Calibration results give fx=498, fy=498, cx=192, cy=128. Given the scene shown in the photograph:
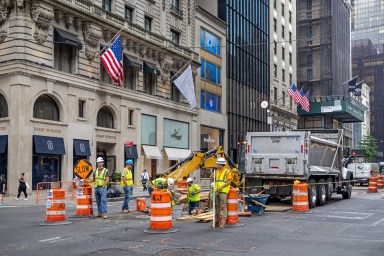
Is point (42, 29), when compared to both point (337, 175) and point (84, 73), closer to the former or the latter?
point (84, 73)

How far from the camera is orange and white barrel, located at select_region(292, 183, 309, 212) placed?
17953 millimetres

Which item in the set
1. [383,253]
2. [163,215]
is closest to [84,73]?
[163,215]

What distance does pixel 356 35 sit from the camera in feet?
547

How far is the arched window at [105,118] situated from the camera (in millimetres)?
36491

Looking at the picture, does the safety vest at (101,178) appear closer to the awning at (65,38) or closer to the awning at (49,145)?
the awning at (49,145)

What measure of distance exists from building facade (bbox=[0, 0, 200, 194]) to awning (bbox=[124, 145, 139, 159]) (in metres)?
0.08

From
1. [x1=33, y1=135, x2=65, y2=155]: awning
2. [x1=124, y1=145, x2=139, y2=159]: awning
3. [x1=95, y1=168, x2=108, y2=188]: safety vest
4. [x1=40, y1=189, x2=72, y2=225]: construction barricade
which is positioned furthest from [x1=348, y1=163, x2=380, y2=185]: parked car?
[x1=40, y1=189, x2=72, y2=225]: construction barricade

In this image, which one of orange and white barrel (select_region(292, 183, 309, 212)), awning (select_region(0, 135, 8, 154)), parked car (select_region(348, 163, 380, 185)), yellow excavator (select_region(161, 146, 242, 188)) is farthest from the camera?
parked car (select_region(348, 163, 380, 185))

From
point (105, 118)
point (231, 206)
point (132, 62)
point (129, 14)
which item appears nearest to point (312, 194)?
point (231, 206)

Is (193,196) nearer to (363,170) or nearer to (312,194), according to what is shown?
(312,194)

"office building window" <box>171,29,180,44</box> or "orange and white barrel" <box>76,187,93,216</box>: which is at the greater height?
"office building window" <box>171,29,180,44</box>

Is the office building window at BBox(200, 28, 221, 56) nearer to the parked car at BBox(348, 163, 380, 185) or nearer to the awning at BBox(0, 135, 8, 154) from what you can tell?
the parked car at BBox(348, 163, 380, 185)

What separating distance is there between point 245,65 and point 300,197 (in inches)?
1669

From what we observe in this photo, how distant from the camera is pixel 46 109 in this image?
31.5 m
